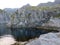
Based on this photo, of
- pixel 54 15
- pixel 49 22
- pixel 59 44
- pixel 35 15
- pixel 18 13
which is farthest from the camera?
pixel 18 13

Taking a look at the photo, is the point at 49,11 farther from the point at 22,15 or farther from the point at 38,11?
the point at 22,15

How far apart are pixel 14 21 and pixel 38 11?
96.0 ft

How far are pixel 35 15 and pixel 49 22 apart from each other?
95.2 ft

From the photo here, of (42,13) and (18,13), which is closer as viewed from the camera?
(42,13)

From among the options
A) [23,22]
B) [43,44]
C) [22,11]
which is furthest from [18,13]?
[43,44]

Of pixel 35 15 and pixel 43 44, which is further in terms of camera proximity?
pixel 35 15

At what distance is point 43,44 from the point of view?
26.0m

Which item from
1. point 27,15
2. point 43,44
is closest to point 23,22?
point 27,15

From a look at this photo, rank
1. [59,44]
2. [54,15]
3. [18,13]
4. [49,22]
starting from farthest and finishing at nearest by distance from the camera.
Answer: [18,13] → [54,15] → [49,22] → [59,44]

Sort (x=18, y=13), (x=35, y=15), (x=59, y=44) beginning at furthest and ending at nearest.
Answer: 1. (x=18, y=13)
2. (x=35, y=15)
3. (x=59, y=44)

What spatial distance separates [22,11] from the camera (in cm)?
19525

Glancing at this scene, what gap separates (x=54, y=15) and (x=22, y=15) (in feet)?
126

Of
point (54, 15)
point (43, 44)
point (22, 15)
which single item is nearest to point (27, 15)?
point (22, 15)

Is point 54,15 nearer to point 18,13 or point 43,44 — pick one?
point 18,13
